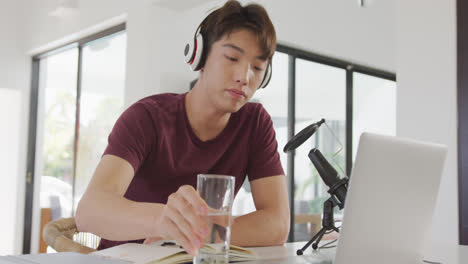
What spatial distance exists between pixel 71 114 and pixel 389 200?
14.6ft

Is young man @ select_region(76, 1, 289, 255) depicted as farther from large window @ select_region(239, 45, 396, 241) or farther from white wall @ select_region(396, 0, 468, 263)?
large window @ select_region(239, 45, 396, 241)

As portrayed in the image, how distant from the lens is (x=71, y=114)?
4.86m

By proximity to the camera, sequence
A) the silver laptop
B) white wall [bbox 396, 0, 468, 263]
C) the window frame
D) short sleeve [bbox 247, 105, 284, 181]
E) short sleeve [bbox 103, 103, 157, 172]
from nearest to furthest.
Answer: the silver laptop, short sleeve [bbox 103, 103, 157, 172], short sleeve [bbox 247, 105, 284, 181], white wall [bbox 396, 0, 468, 263], the window frame

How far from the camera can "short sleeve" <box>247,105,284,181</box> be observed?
156 cm

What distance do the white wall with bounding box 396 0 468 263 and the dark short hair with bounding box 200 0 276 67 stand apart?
1.24m

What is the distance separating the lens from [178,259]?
0.88 m

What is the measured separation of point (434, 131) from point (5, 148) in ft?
13.9

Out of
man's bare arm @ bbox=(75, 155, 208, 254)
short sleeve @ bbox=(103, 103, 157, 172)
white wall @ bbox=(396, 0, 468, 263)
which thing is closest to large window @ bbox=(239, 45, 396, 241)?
white wall @ bbox=(396, 0, 468, 263)

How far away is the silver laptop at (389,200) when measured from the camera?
857 mm

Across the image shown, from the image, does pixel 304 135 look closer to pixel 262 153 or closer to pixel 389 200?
pixel 262 153

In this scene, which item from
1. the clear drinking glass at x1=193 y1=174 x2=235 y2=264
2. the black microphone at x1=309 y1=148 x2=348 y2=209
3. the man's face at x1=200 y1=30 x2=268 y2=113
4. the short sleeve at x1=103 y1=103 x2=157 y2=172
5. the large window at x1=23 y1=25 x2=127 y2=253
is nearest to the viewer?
the clear drinking glass at x1=193 y1=174 x2=235 y2=264

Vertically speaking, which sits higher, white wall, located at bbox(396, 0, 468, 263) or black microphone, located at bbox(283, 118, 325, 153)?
Result: white wall, located at bbox(396, 0, 468, 263)

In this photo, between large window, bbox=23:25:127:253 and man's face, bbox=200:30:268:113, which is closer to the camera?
man's face, bbox=200:30:268:113

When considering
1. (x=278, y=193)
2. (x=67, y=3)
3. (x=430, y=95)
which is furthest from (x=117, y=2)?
(x=278, y=193)
